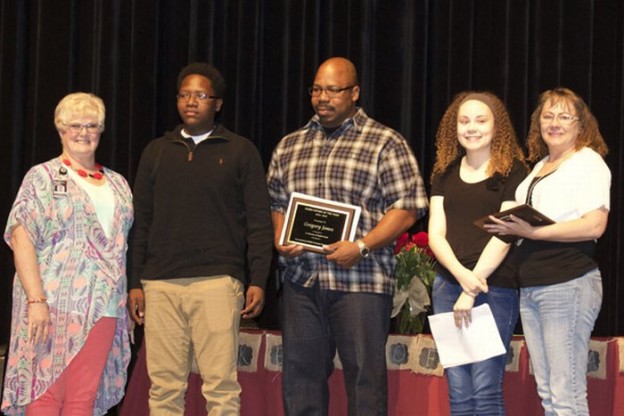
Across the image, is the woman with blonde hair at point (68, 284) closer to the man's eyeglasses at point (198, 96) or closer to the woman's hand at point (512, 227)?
the man's eyeglasses at point (198, 96)

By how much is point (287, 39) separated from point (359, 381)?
2898mm

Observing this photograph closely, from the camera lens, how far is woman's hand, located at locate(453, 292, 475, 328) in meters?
3.74

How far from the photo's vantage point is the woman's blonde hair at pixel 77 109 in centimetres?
399

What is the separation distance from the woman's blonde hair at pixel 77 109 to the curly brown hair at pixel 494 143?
1.49m

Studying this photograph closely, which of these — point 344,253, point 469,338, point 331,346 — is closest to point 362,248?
point 344,253

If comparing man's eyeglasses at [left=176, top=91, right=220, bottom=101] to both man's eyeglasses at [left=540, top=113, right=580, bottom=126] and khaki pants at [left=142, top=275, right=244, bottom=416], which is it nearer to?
khaki pants at [left=142, top=275, right=244, bottom=416]

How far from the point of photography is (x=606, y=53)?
5836mm

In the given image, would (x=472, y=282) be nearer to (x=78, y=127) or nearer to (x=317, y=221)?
(x=317, y=221)

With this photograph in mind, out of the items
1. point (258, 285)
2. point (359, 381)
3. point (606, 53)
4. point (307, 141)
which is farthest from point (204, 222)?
point (606, 53)

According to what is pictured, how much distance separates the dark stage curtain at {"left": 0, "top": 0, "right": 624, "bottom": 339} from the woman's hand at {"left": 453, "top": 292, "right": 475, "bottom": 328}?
2.36 metres

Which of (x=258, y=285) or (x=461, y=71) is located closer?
(x=258, y=285)

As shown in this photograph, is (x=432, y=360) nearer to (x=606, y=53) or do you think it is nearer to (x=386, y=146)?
(x=386, y=146)

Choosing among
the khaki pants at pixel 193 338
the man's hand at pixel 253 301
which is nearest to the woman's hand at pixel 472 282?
the man's hand at pixel 253 301

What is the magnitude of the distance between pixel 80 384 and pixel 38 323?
0.31 meters
